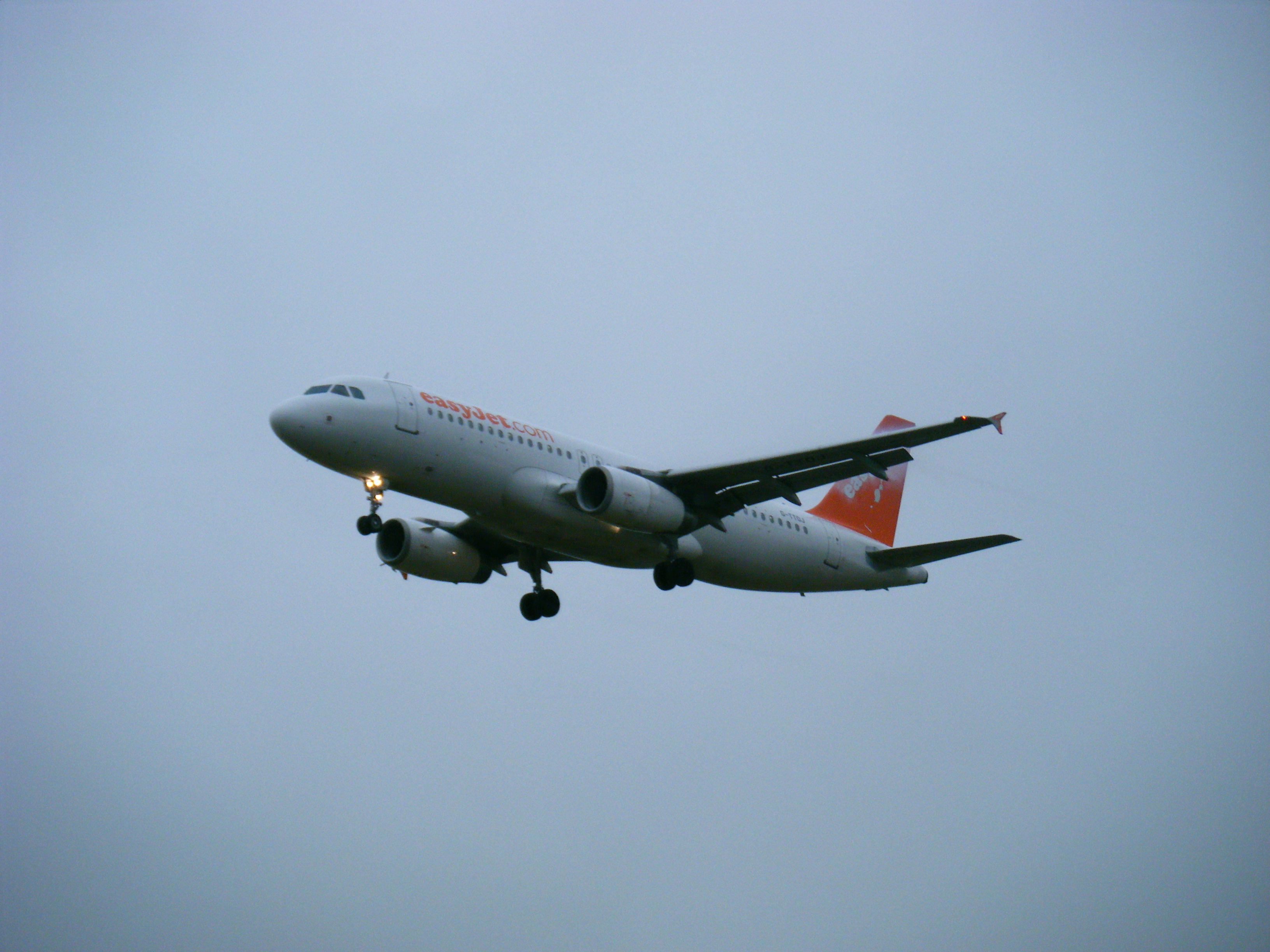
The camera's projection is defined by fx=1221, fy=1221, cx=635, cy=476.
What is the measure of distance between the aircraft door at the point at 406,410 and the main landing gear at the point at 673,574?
24.0 ft

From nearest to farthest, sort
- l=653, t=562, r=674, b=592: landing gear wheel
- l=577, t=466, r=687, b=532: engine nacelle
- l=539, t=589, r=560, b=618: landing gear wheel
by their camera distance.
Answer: l=577, t=466, r=687, b=532: engine nacelle, l=653, t=562, r=674, b=592: landing gear wheel, l=539, t=589, r=560, b=618: landing gear wheel

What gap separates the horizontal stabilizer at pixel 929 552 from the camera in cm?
2958

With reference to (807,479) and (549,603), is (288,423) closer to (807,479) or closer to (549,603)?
(549,603)

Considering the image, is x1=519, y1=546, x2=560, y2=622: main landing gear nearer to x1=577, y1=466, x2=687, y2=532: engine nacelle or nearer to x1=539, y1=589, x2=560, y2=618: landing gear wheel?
x1=539, y1=589, x2=560, y2=618: landing gear wheel

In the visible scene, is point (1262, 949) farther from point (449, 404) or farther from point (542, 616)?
point (449, 404)

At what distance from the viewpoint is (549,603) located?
32.8 meters

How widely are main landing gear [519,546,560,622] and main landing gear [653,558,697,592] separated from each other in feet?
12.6

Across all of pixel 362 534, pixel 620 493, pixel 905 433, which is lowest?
pixel 362 534

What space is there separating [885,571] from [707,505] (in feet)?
24.2

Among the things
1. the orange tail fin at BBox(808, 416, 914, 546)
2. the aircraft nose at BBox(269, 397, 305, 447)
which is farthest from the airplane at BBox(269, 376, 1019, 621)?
the orange tail fin at BBox(808, 416, 914, 546)

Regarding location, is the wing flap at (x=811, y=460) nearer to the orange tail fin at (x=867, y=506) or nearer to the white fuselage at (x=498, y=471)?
the white fuselage at (x=498, y=471)

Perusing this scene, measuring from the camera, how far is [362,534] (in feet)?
86.4

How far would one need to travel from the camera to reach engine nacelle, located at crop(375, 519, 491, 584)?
31.5m

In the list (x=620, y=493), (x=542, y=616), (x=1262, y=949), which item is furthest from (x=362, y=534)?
(x=1262, y=949)
